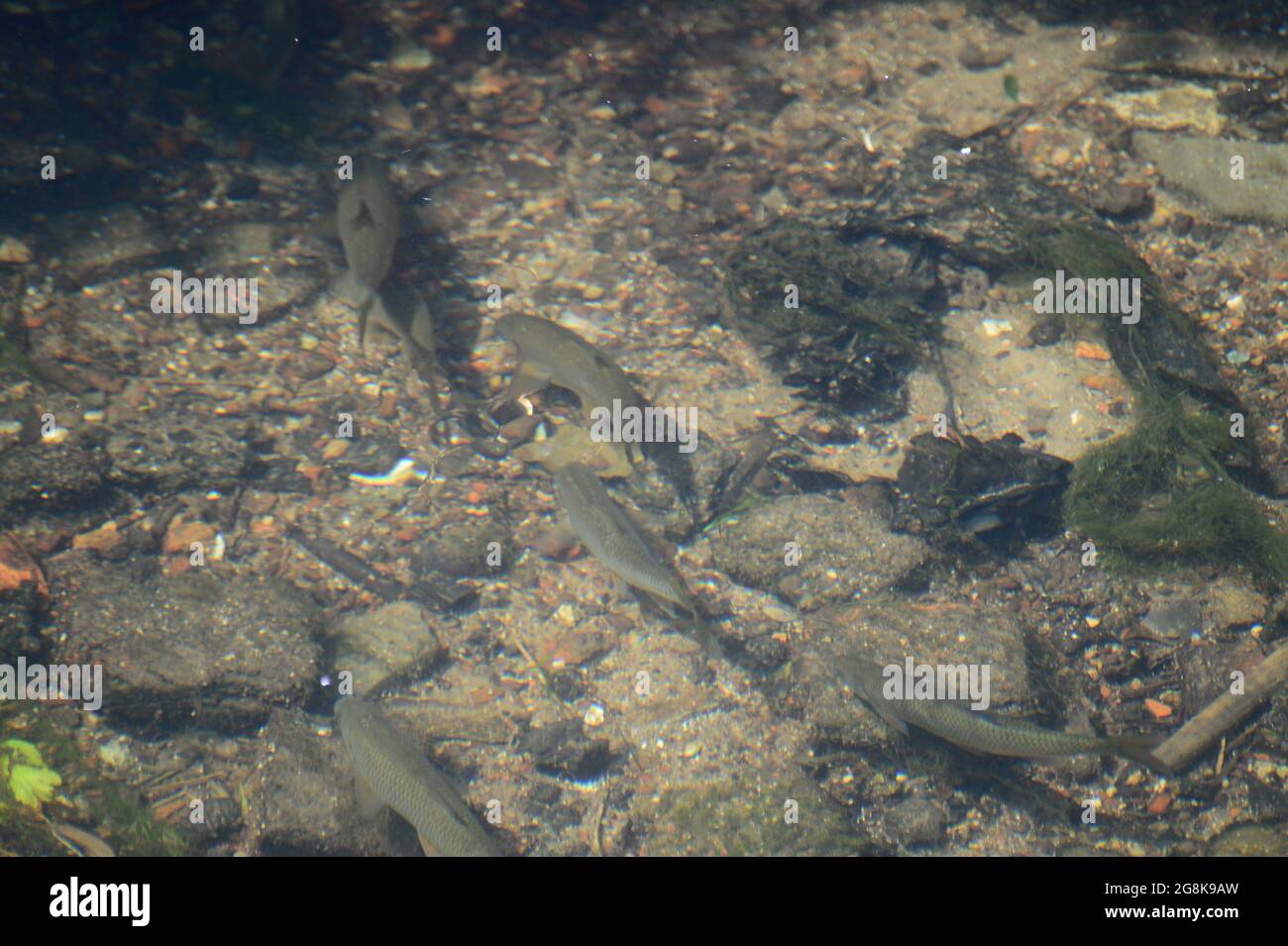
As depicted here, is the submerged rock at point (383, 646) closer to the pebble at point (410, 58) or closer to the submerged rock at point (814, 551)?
the submerged rock at point (814, 551)

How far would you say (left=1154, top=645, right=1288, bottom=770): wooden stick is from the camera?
4891 millimetres

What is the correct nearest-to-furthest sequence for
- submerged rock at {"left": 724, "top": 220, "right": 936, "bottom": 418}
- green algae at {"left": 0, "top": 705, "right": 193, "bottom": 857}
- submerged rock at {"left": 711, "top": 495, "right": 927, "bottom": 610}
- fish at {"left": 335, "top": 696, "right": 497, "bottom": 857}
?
1. green algae at {"left": 0, "top": 705, "right": 193, "bottom": 857}
2. fish at {"left": 335, "top": 696, "right": 497, "bottom": 857}
3. submerged rock at {"left": 711, "top": 495, "right": 927, "bottom": 610}
4. submerged rock at {"left": 724, "top": 220, "right": 936, "bottom": 418}

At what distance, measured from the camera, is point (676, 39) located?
7.66 meters

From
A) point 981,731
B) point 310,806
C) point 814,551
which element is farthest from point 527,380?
point 981,731

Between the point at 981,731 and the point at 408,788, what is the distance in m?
3.64

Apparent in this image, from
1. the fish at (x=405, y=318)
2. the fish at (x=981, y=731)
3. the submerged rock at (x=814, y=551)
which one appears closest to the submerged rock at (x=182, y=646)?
the fish at (x=405, y=318)

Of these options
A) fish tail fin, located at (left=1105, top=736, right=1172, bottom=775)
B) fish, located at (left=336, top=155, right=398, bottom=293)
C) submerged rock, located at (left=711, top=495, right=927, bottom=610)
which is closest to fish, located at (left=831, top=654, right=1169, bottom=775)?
fish tail fin, located at (left=1105, top=736, right=1172, bottom=775)

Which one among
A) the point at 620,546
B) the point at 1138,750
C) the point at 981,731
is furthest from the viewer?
the point at 620,546

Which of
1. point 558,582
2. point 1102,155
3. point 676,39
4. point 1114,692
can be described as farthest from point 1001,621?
point 676,39

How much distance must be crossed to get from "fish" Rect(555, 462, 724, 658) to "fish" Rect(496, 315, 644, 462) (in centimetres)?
78

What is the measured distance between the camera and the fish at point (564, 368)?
20.3ft

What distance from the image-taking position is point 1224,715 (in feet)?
16.1

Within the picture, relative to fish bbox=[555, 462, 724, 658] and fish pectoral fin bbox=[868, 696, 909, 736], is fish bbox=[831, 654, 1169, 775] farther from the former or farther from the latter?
fish bbox=[555, 462, 724, 658]

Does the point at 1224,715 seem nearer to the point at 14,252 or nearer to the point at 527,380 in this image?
the point at 527,380
